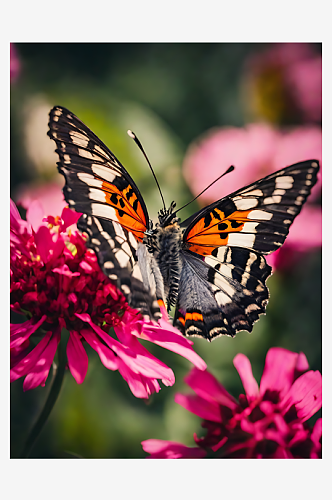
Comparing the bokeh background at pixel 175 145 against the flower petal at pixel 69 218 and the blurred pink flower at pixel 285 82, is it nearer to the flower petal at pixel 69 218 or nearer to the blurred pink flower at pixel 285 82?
the blurred pink flower at pixel 285 82

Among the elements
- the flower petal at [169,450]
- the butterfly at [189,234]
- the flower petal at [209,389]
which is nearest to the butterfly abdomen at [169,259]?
the butterfly at [189,234]

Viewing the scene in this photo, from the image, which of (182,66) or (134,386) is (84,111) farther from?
(134,386)

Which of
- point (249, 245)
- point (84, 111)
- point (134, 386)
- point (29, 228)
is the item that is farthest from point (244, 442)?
point (84, 111)

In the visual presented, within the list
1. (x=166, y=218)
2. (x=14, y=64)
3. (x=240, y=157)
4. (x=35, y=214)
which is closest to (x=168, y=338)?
(x=166, y=218)

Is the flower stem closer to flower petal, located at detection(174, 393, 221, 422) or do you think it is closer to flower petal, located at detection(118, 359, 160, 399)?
flower petal, located at detection(118, 359, 160, 399)

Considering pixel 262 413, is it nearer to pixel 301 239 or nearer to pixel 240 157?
pixel 301 239
